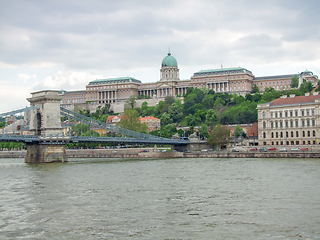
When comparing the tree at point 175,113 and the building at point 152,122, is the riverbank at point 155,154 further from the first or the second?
the tree at point 175,113

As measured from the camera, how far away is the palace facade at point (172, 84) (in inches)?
4973

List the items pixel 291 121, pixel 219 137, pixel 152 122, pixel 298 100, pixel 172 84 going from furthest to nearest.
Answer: pixel 172 84, pixel 152 122, pixel 219 137, pixel 298 100, pixel 291 121

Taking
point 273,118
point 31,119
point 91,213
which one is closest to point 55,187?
point 91,213

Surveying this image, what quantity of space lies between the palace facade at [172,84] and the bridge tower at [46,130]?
79.8 meters

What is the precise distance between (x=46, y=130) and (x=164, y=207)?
110 ft

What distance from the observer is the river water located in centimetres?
1645

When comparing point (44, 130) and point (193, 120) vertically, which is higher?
point (193, 120)

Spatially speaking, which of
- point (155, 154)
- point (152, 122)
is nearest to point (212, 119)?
point (152, 122)

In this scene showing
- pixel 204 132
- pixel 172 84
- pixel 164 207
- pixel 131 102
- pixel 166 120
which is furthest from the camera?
pixel 172 84

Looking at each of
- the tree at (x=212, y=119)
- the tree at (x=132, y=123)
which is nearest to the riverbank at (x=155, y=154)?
the tree at (x=132, y=123)

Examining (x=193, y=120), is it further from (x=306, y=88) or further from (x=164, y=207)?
(x=164, y=207)

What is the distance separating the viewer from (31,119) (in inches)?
2084

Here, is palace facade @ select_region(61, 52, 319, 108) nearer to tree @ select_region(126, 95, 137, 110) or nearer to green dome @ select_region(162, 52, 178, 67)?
green dome @ select_region(162, 52, 178, 67)

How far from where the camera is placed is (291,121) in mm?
65812
